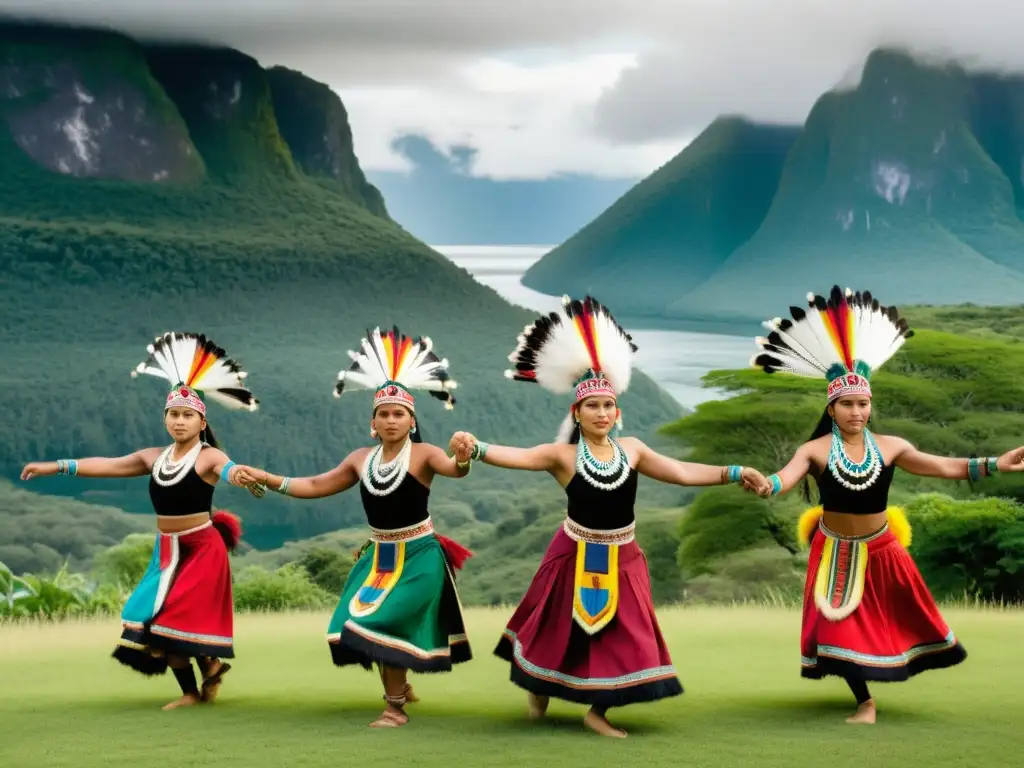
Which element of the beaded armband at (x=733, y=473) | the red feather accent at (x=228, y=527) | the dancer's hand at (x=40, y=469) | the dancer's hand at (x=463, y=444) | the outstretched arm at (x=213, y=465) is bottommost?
the red feather accent at (x=228, y=527)

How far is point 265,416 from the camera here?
47.7 meters

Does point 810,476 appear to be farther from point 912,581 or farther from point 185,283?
point 185,283

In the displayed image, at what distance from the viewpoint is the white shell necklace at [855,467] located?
593 cm

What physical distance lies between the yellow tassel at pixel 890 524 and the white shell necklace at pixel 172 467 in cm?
268

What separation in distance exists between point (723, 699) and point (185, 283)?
4938 cm

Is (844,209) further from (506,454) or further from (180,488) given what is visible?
(506,454)

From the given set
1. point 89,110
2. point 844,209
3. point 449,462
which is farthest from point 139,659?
point 89,110

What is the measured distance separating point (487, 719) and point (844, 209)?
46130 mm

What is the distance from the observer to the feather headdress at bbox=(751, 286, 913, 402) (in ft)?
19.9

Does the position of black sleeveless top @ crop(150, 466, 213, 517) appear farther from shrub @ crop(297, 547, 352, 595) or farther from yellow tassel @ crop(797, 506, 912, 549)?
shrub @ crop(297, 547, 352, 595)

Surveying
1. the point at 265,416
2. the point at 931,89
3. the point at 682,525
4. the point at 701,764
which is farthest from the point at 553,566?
the point at 931,89

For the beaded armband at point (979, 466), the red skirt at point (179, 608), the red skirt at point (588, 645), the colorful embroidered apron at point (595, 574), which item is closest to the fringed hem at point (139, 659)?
the red skirt at point (179, 608)

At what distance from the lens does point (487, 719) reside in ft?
19.6

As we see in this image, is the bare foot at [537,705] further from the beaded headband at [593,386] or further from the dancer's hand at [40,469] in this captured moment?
the dancer's hand at [40,469]
